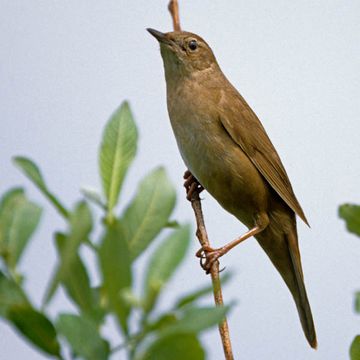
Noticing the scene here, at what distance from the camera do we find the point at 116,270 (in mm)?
749

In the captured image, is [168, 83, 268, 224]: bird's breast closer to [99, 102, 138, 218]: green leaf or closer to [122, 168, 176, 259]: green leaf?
[99, 102, 138, 218]: green leaf

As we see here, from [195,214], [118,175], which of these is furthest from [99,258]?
[195,214]

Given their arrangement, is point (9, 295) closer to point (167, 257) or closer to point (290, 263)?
point (167, 257)

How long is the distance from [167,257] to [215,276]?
2186 millimetres

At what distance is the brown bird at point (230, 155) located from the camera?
4.75 m

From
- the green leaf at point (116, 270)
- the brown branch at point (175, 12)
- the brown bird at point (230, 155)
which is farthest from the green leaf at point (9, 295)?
the brown bird at point (230, 155)

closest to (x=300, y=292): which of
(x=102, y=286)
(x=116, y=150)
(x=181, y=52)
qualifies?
(x=181, y=52)

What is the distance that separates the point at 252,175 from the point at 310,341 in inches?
51.2

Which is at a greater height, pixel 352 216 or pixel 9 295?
pixel 9 295

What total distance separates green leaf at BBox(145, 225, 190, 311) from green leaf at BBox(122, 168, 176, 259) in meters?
0.03

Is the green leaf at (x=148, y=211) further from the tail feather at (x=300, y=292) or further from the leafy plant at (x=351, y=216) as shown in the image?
the tail feather at (x=300, y=292)

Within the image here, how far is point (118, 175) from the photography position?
1.00 metres

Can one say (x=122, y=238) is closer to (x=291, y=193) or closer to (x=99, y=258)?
(x=99, y=258)

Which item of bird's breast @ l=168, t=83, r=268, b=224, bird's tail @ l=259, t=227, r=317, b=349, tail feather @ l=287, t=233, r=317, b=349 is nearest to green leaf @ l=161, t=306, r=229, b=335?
bird's breast @ l=168, t=83, r=268, b=224
